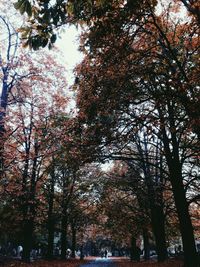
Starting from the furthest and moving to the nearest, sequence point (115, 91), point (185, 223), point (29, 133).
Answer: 1. point (29, 133)
2. point (185, 223)
3. point (115, 91)

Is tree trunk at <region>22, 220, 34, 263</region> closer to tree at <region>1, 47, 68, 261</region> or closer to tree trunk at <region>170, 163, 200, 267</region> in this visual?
tree at <region>1, 47, 68, 261</region>

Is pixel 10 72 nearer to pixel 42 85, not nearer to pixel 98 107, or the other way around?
pixel 42 85

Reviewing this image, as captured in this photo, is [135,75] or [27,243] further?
[27,243]

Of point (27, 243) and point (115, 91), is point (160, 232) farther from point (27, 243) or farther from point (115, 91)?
point (115, 91)

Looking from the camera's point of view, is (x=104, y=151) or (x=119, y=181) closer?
(x=104, y=151)

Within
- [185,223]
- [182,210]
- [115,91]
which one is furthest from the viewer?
[182,210]

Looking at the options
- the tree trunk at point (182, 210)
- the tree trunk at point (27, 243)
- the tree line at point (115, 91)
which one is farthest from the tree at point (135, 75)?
the tree trunk at point (27, 243)

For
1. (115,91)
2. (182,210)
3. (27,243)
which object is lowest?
(27,243)

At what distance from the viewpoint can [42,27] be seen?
5.09 metres

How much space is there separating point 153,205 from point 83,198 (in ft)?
61.9

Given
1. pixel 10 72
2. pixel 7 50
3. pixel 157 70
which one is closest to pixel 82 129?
pixel 157 70

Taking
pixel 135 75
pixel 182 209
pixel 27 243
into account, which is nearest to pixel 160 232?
pixel 182 209

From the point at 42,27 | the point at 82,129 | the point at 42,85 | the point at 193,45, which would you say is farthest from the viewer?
the point at 42,85

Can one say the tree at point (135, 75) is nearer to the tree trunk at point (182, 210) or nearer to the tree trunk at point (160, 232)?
the tree trunk at point (182, 210)
